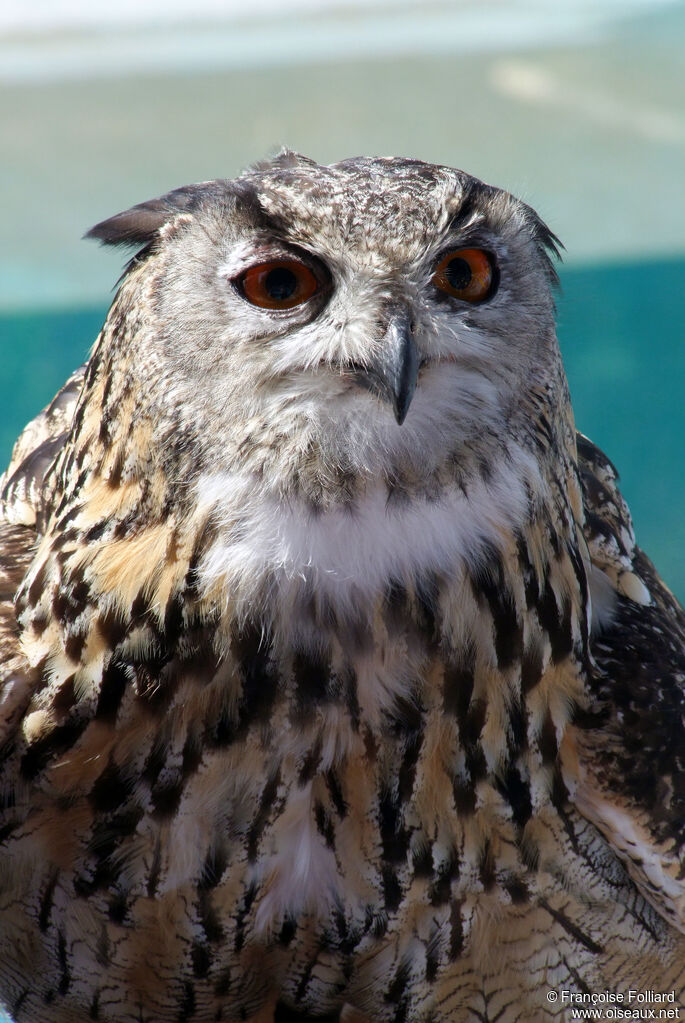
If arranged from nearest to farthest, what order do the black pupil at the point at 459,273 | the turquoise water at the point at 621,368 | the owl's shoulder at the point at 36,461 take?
the black pupil at the point at 459,273 < the owl's shoulder at the point at 36,461 < the turquoise water at the point at 621,368

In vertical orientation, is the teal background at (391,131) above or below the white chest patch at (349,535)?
above

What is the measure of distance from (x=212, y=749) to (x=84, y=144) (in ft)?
13.5

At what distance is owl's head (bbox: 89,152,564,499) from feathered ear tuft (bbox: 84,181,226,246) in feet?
0.10

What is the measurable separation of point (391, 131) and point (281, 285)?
12.9ft

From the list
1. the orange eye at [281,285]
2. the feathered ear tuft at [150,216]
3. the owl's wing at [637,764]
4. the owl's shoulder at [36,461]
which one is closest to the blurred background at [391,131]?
the owl's shoulder at [36,461]

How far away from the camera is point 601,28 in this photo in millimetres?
5918

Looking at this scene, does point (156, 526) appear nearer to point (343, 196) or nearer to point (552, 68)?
point (343, 196)

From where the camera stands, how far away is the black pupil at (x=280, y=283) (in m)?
1.17

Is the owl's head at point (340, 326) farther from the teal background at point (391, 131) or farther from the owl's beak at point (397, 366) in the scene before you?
the teal background at point (391, 131)

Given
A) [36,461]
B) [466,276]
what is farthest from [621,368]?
[466,276]

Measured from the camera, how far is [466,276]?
1226 mm

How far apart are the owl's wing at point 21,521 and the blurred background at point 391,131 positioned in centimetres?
199

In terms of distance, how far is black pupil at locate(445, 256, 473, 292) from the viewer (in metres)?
1.22

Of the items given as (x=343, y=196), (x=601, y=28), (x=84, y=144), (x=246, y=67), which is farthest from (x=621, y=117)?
(x=343, y=196)
